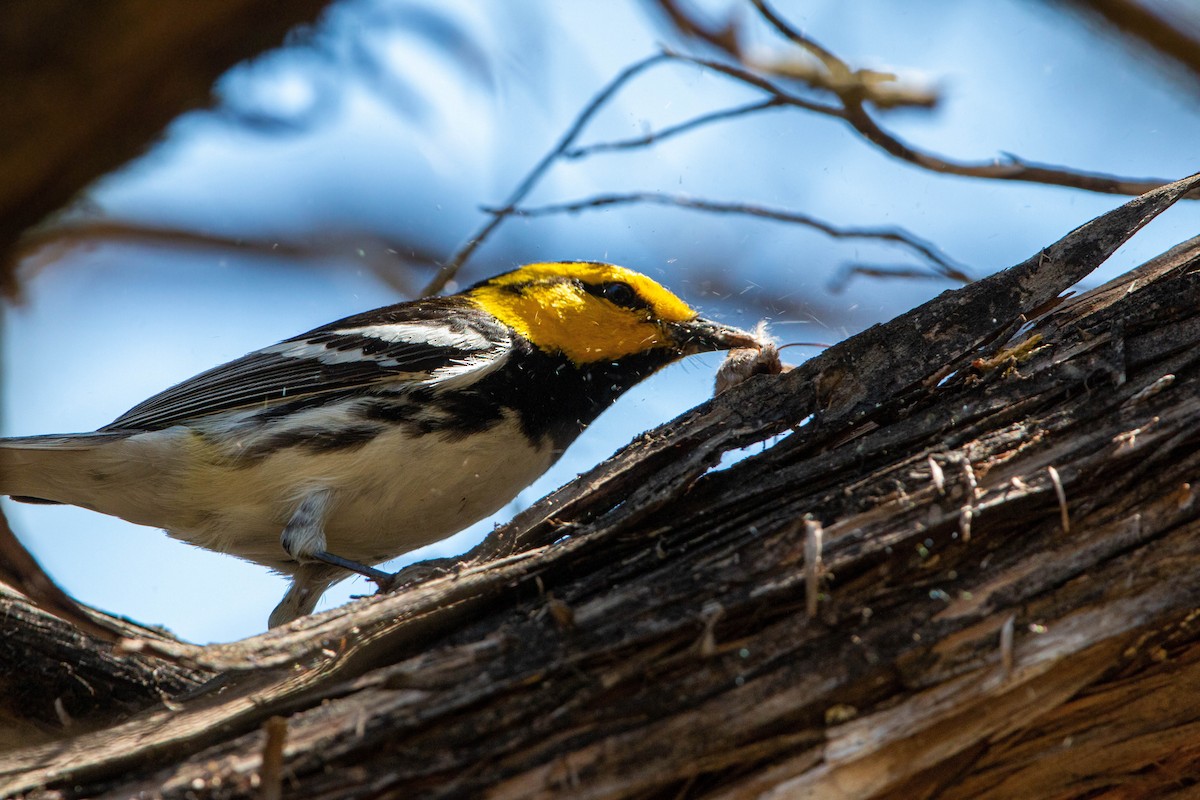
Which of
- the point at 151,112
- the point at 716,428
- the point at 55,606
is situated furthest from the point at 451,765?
the point at 151,112

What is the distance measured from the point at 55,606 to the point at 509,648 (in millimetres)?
1551

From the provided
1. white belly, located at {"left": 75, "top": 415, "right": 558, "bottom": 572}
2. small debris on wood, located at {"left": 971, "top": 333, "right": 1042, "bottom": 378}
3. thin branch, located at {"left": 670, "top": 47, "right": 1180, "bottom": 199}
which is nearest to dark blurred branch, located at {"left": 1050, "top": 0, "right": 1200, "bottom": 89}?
thin branch, located at {"left": 670, "top": 47, "right": 1180, "bottom": 199}

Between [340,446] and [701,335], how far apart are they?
1573mm

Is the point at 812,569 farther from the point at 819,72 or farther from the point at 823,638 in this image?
the point at 819,72

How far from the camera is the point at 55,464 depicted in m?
3.75

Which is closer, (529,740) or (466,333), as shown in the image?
(529,740)

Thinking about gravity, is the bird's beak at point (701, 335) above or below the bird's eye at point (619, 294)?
below

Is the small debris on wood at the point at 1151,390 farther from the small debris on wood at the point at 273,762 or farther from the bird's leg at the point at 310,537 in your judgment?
the bird's leg at the point at 310,537

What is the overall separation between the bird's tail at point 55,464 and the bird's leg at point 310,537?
80 centimetres

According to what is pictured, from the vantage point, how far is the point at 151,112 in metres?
2.71

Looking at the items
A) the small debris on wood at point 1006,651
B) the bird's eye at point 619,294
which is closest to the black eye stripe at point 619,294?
the bird's eye at point 619,294

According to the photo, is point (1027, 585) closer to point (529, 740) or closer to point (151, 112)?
point (529, 740)

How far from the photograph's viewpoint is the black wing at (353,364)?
12.5ft

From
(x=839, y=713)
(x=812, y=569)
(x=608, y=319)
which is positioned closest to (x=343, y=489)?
(x=608, y=319)
